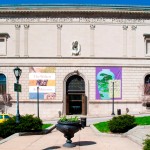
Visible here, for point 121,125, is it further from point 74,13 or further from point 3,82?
point 3,82

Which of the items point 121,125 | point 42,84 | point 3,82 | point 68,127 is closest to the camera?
point 68,127

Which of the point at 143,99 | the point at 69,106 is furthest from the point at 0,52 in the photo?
the point at 143,99

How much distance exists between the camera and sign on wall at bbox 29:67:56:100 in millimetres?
45656

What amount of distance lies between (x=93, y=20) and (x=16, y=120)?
26.7m

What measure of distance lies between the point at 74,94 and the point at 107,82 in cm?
444

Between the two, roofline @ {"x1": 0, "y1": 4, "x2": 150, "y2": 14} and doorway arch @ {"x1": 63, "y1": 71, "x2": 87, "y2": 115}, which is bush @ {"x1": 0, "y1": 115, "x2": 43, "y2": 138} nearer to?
doorway arch @ {"x1": 63, "y1": 71, "x2": 87, "y2": 115}

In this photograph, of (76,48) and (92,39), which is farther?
(92,39)

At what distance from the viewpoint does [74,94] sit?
46812mm

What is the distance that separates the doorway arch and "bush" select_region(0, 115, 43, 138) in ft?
76.6

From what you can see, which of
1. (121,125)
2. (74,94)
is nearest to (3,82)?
(74,94)

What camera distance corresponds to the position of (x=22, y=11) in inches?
1813

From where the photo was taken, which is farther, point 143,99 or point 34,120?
point 143,99

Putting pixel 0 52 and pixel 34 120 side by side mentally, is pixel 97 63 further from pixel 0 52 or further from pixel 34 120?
pixel 34 120

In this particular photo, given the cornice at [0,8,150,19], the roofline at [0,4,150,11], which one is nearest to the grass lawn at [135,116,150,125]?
the cornice at [0,8,150,19]
